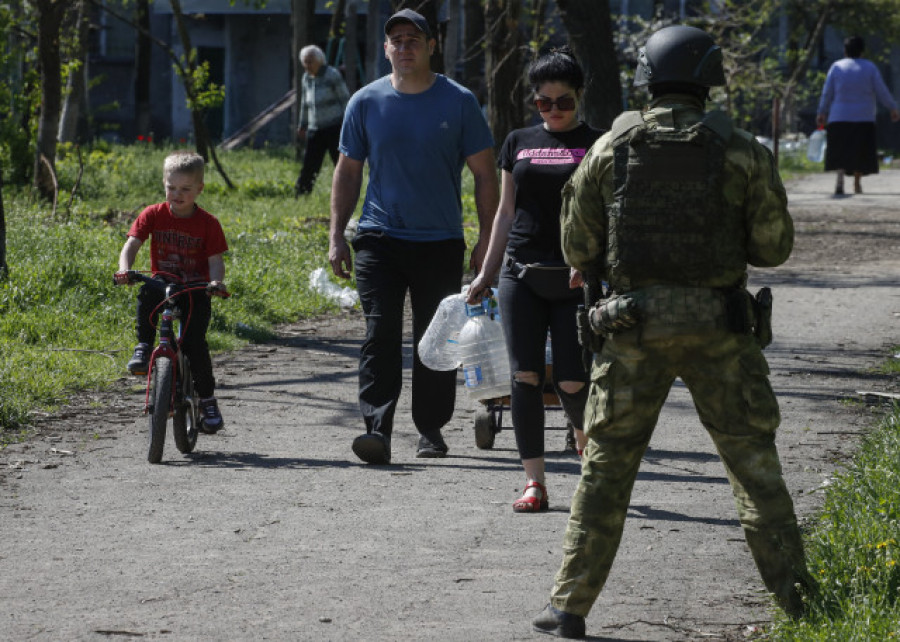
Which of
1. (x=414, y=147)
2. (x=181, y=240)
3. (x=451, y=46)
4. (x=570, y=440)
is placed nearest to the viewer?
(x=414, y=147)

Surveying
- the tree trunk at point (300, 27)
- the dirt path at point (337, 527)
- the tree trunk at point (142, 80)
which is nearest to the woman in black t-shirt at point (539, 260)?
the dirt path at point (337, 527)

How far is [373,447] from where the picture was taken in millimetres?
7320

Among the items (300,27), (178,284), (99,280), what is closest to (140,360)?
(178,284)

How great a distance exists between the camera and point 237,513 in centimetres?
637

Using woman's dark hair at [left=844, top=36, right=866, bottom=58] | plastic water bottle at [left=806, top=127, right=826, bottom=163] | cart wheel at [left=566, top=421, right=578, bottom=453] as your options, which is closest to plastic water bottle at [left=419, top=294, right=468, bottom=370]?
cart wheel at [left=566, top=421, right=578, bottom=453]

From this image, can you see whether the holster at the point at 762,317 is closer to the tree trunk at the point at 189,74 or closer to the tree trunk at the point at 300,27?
the tree trunk at the point at 189,74

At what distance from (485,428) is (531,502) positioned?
1429 millimetres

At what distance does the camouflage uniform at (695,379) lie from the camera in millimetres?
4488

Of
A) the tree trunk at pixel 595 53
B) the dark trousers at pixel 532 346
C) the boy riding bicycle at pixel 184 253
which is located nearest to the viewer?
the dark trousers at pixel 532 346

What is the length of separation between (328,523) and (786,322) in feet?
22.8

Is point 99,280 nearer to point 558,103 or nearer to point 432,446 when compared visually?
point 432,446

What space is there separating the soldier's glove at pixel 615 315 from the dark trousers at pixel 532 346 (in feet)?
5.93

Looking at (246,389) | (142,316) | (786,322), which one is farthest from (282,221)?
(142,316)

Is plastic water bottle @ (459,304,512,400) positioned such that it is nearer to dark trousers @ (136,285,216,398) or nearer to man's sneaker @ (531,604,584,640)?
dark trousers @ (136,285,216,398)
